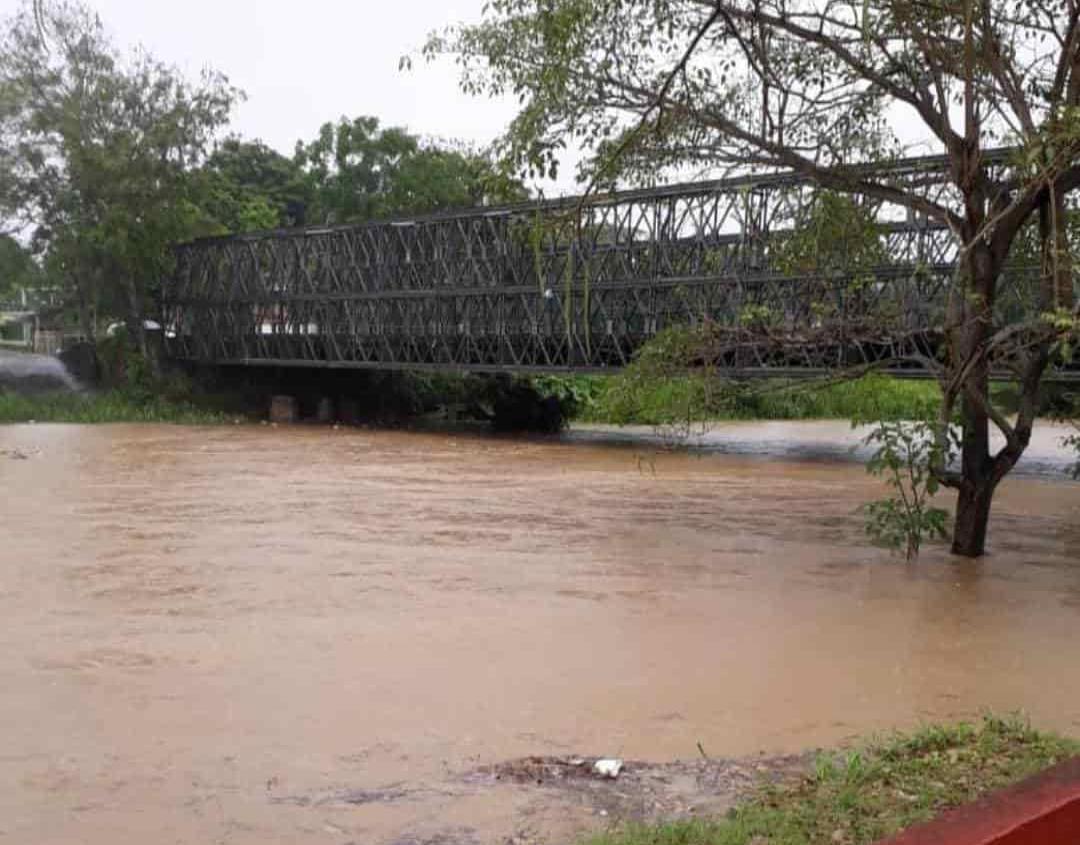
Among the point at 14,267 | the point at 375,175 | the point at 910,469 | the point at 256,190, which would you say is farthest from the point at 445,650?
the point at 256,190

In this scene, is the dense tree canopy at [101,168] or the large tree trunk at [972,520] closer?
the large tree trunk at [972,520]

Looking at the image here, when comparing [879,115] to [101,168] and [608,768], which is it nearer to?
[608,768]

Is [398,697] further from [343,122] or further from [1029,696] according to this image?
[343,122]

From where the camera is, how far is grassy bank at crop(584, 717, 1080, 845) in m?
4.32

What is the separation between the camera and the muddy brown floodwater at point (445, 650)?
587cm

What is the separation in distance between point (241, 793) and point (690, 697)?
9.55 ft

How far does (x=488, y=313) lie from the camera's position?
1283 inches

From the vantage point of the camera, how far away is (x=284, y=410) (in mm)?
40188

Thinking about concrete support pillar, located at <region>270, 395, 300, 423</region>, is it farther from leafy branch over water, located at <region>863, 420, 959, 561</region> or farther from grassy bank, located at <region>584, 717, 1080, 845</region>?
grassy bank, located at <region>584, 717, 1080, 845</region>

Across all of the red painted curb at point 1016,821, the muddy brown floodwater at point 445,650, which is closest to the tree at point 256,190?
the muddy brown floodwater at point 445,650

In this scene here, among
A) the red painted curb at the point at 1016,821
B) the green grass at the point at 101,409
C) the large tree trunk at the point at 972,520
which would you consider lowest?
the green grass at the point at 101,409

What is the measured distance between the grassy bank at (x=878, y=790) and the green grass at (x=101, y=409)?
3366 cm

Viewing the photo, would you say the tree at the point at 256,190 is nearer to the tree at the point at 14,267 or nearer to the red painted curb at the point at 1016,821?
the tree at the point at 14,267

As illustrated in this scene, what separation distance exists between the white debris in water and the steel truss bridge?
840 centimetres
